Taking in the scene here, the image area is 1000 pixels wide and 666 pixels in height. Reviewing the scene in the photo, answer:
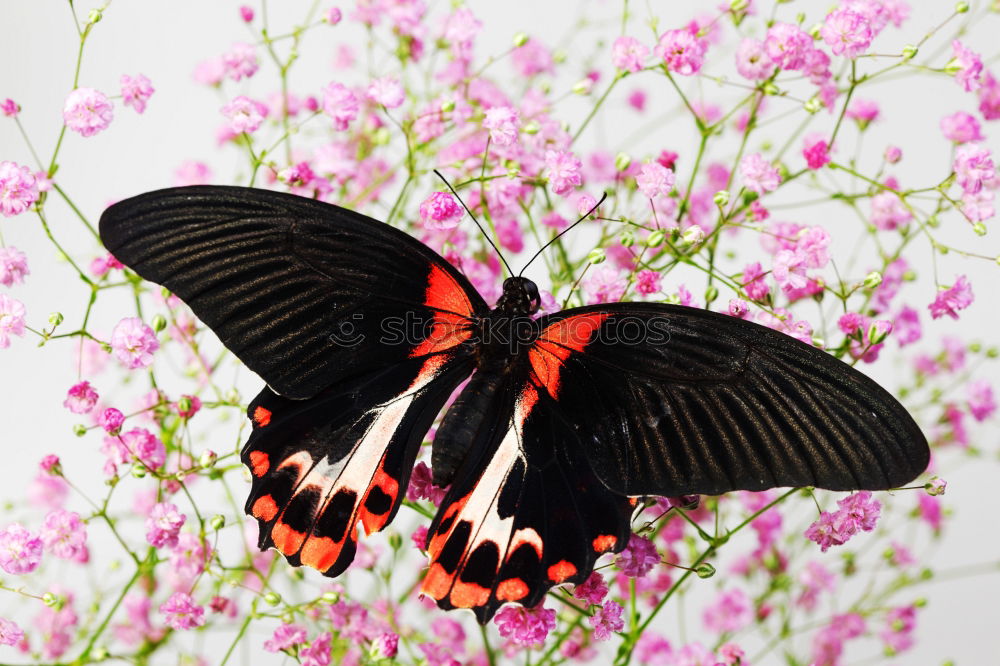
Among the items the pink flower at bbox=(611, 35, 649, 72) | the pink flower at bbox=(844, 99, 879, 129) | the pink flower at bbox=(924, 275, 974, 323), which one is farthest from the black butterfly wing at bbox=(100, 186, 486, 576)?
the pink flower at bbox=(844, 99, 879, 129)

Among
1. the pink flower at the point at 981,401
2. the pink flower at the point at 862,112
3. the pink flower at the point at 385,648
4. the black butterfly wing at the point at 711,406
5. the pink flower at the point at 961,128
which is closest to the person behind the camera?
the black butterfly wing at the point at 711,406

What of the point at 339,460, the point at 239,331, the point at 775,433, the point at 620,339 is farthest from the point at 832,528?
the point at 239,331

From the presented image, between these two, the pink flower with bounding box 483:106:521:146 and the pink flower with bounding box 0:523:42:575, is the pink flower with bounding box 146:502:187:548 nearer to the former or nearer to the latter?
the pink flower with bounding box 0:523:42:575

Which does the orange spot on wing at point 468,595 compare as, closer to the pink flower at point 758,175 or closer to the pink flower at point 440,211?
the pink flower at point 440,211

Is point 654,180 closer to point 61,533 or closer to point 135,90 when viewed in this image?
point 135,90

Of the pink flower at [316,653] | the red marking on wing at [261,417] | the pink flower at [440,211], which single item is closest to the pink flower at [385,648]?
the pink flower at [316,653]

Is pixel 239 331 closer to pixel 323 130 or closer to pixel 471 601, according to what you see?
pixel 471 601

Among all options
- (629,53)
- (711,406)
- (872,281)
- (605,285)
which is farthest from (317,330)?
(872,281)
